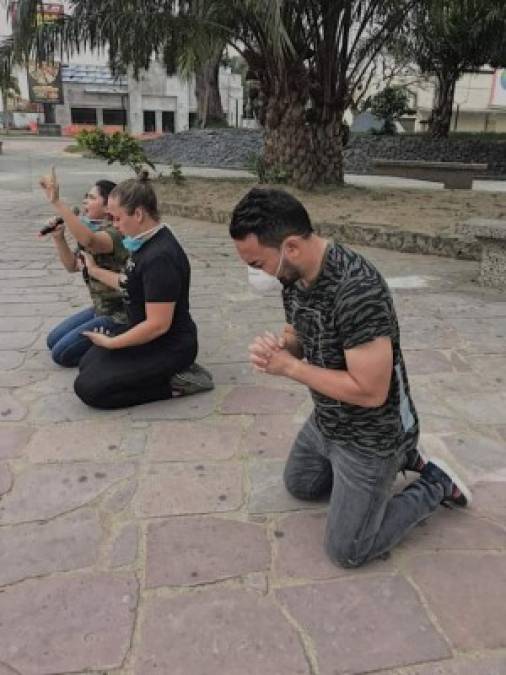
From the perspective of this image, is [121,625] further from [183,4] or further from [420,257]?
[183,4]

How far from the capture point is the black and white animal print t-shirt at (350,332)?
1.93m

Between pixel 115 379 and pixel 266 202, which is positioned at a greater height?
pixel 266 202

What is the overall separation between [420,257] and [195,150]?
48.1ft

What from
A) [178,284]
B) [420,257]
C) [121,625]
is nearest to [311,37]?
[420,257]

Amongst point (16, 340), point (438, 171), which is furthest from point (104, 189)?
point (438, 171)

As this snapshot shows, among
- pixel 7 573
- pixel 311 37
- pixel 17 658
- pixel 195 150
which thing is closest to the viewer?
pixel 17 658

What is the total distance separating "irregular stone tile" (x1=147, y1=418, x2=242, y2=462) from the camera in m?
2.96

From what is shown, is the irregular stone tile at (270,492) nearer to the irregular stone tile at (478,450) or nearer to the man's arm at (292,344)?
the man's arm at (292,344)

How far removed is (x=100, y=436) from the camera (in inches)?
123

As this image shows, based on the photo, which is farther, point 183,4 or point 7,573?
point 183,4

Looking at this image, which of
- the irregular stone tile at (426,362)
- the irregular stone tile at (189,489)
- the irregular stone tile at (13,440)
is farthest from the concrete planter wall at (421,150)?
the irregular stone tile at (189,489)

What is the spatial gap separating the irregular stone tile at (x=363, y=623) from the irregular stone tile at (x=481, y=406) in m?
1.41

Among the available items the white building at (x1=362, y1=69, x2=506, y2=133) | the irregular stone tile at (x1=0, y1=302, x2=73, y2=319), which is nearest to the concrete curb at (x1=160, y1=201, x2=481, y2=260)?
the irregular stone tile at (x1=0, y1=302, x2=73, y2=319)

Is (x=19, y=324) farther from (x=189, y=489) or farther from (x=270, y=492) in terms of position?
(x=270, y=492)
